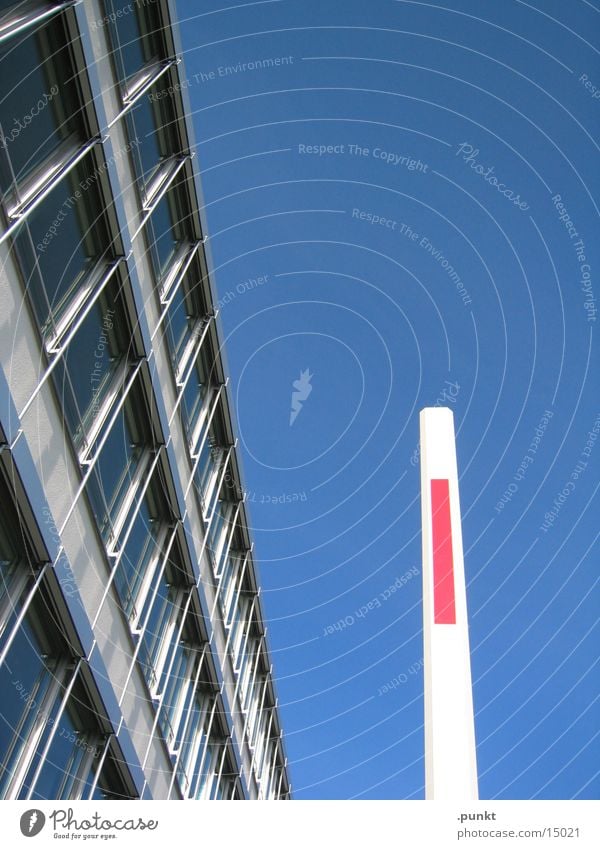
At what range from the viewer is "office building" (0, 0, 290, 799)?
7.94 m

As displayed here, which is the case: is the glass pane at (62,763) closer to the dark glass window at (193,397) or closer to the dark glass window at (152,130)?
the dark glass window at (193,397)

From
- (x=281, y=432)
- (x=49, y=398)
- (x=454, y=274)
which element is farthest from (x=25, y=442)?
(x=281, y=432)

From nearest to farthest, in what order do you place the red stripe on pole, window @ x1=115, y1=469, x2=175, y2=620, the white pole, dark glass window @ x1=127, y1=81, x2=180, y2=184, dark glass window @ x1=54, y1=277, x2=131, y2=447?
the white pole
the red stripe on pole
dark glass window @ x1=54, y1=277, x2=131, y2=447
window @ x1=115, y1=469, x2=175, y2=620
dark glass window @ x1=127, y1=81, x2=180, y2=184

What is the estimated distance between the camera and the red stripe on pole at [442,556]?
4.55 metres

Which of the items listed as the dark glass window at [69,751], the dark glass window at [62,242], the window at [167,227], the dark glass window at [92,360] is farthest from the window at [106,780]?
the window at [167,227]

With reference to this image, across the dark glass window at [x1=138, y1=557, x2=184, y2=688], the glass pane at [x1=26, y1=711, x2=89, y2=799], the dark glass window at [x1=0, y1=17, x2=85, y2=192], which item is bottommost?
the glass pane at [x1=26, y1=711, x2=89, y2=799]

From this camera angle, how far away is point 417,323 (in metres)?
14.9

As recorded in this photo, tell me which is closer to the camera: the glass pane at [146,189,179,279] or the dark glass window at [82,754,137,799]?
the dark glass window at [82,754,137,799]

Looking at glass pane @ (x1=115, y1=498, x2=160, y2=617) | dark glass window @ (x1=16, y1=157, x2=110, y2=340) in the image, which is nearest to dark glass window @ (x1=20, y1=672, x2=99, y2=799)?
glass pane @ (x1=115, y1=498, x2=160, y2=617)

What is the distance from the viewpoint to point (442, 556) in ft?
15.9

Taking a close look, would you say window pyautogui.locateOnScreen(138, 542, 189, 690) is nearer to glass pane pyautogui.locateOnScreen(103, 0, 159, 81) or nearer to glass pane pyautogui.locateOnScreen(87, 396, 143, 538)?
glass pane pyautogui.locateOnScreen(87, 396, 143, 538)

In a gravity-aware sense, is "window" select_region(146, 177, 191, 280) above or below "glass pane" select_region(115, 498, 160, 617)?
above

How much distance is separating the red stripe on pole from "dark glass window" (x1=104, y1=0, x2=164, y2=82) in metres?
7.84

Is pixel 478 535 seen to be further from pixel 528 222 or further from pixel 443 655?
pixel 443 655
